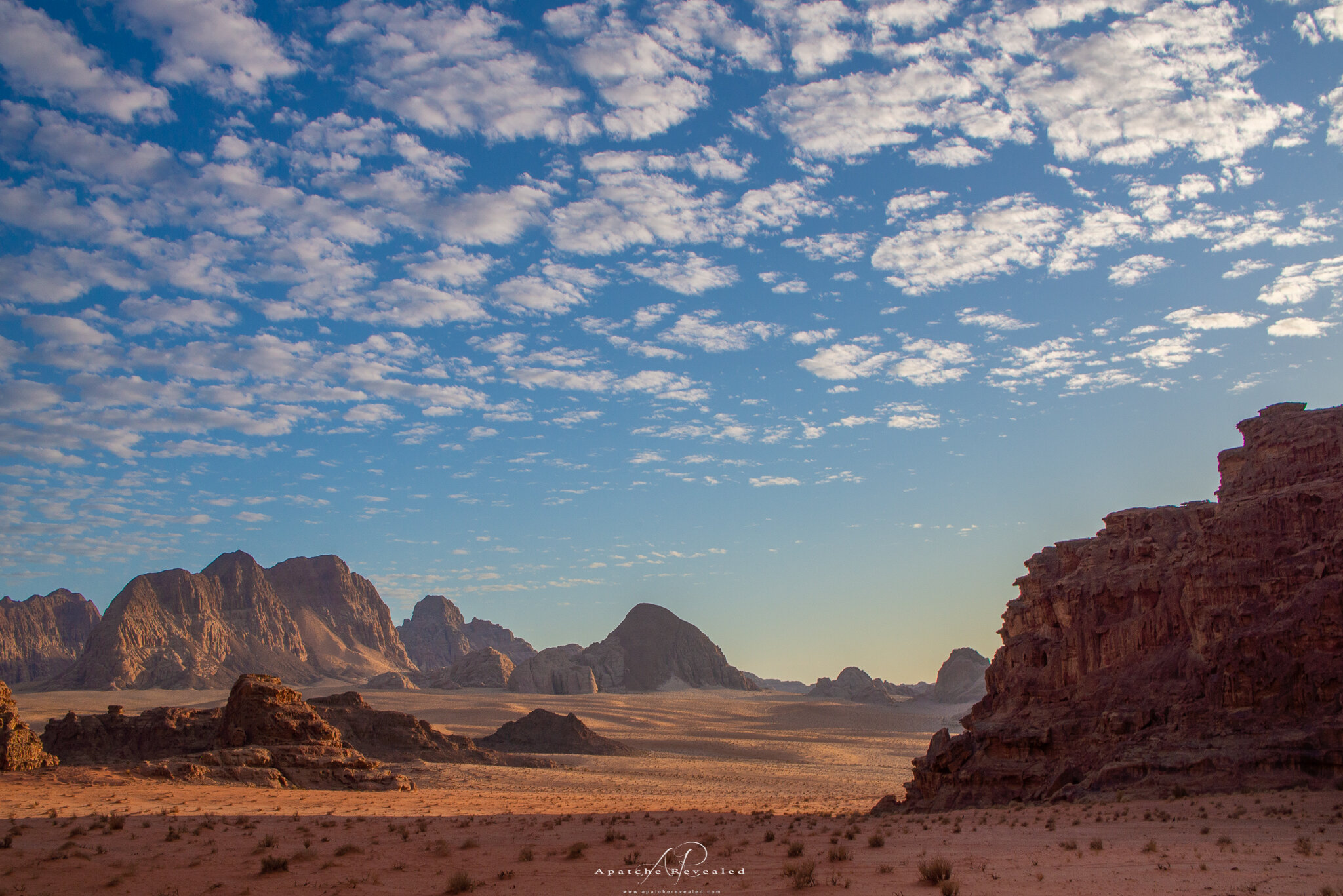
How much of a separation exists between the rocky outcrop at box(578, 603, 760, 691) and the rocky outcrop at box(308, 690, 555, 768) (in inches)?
3709

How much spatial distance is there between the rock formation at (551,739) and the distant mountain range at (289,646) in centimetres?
5530

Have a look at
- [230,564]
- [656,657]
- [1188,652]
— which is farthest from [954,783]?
[230,564]

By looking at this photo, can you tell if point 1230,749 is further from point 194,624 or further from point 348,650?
point 348,650

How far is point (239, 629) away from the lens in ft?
461

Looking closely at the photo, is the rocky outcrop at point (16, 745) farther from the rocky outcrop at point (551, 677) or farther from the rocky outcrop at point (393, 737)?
the rocky outcrop at point (551, 677)

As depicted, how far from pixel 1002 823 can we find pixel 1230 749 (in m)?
6.51

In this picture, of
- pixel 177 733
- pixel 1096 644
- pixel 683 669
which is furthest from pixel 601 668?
pixel 1096 644

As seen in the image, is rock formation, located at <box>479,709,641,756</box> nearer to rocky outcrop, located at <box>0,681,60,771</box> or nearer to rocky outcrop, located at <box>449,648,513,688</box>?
rocky outcrop, located at <box>0,681,60,771</box>

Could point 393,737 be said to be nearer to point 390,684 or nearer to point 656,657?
point 390,684

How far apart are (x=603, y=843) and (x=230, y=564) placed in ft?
524

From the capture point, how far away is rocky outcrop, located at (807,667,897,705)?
128m

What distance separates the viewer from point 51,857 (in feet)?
48.0
